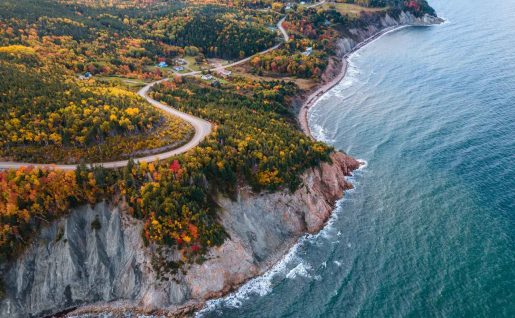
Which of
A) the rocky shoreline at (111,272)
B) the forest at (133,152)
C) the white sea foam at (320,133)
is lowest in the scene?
Result: the rocky shoreline at (111,272)

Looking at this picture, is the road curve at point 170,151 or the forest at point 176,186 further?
the road curve at point 170,151

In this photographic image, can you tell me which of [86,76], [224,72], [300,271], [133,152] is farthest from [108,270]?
[224,72]

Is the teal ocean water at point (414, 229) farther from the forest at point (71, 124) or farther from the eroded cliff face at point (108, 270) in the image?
the forest at point (71, 124)

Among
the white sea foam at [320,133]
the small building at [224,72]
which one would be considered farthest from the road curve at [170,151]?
the small building at [224,72]

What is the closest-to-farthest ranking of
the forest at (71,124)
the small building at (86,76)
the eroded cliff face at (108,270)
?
1. the eroded cliff face at (108,270)
2. the forest at (71,124)
3. the small building at (86,76)

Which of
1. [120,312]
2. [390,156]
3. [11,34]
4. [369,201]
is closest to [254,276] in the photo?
[120,312]
